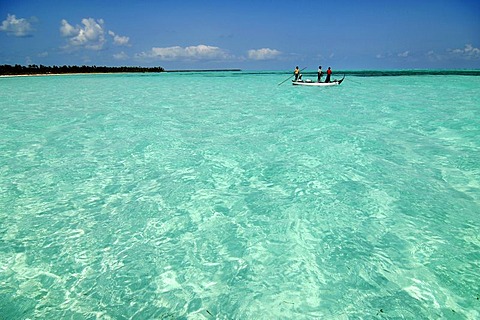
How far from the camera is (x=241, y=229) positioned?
5.54m

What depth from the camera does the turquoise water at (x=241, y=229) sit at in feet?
12.5

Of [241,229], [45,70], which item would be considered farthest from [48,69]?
[241,229]

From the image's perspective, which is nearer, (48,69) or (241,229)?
(241,229)

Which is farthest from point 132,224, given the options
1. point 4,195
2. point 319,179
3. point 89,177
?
point 319,179

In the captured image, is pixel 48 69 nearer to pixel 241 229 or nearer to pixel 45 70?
pixel 45 70

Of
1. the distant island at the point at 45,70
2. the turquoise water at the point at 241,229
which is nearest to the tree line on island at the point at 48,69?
the distant island at the point at 45,70

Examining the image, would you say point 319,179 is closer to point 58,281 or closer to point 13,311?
point 58,281

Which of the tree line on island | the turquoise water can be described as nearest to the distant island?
the tree line on island

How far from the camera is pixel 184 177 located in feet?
26.5

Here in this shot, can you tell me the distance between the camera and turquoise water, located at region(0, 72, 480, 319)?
12.5 feet

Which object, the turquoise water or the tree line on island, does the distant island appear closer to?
the tree line on island

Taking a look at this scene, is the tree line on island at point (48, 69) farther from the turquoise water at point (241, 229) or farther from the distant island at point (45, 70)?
the turquoise water at point (241, 229)

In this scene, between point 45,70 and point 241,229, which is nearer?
point 241,229

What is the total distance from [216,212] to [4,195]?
506 centimetres
